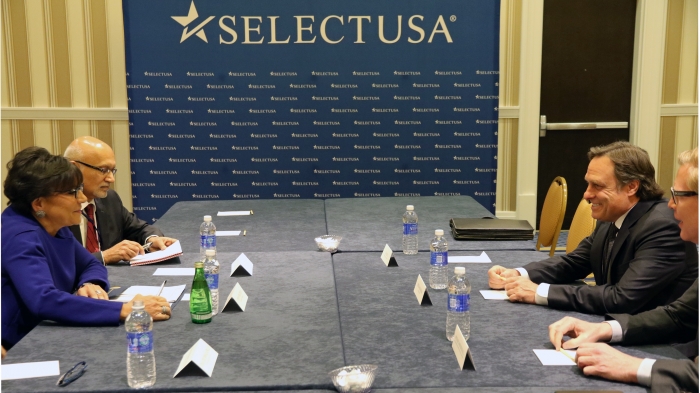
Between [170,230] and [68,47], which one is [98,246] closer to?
[170,230]

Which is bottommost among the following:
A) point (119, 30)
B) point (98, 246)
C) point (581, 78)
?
point (98, 246)

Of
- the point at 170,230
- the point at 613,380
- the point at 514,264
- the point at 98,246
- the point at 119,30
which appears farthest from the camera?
the point at 119,30

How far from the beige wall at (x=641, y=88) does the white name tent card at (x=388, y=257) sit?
3604mm

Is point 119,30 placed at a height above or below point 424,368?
above

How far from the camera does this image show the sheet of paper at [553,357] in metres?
2.01

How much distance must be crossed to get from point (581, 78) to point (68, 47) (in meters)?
4.56

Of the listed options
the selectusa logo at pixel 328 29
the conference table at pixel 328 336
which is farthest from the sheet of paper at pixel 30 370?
the selectusa logo at pixel 328 29

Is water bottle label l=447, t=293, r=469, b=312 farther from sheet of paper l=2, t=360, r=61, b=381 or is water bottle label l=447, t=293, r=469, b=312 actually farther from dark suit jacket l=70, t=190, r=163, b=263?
dark suit jacket l=70, t=190, r=163, b=263

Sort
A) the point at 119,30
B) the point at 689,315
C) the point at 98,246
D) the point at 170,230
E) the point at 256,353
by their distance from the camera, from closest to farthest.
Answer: the point at 256,353, the point at 689,315, the point at 98,246, the point at 170,230, the point at 119,30

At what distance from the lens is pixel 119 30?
628 cm

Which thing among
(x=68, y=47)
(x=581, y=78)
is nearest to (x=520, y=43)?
(x=581, y=78)

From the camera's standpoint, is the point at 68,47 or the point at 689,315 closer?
the point at 689,315

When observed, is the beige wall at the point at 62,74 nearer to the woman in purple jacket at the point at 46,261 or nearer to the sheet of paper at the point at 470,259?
the woman in purple jacket at the point at 46,261

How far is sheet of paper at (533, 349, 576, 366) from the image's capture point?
6.59 ft
